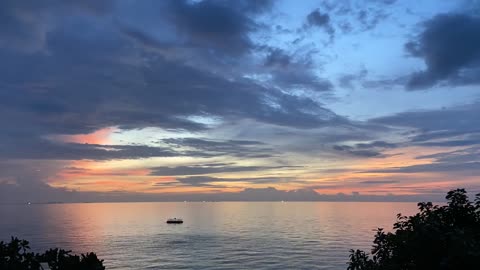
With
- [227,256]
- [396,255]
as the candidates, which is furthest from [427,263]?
[227,256]

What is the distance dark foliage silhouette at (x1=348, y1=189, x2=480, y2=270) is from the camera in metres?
16.1

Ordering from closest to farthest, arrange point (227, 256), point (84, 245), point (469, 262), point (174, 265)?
point (469, 262), point (174, 265), point (227, 256), point (84, 245)

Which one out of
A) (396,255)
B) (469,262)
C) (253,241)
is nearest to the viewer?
(469,262)

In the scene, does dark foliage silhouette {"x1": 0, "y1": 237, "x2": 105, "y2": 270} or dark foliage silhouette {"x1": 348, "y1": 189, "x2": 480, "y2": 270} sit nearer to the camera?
dark foliage silhouette {"x1": 348, "y1": 189, "x2": 480, "y2": 270}

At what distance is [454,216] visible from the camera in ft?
69.4

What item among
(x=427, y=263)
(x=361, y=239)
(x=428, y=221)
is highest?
Result: (x=428, y=221)

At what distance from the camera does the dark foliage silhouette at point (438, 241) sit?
16078 mm

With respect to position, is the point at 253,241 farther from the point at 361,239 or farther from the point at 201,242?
the point at 361,239

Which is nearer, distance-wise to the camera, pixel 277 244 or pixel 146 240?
pixel 277 244

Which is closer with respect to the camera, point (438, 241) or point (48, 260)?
point (438, 241)

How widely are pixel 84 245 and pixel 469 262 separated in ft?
517

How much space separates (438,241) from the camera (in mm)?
17906

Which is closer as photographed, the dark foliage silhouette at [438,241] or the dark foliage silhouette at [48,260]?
the dark foliage silhouette at [438,241]

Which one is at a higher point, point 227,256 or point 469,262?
point 469,262
